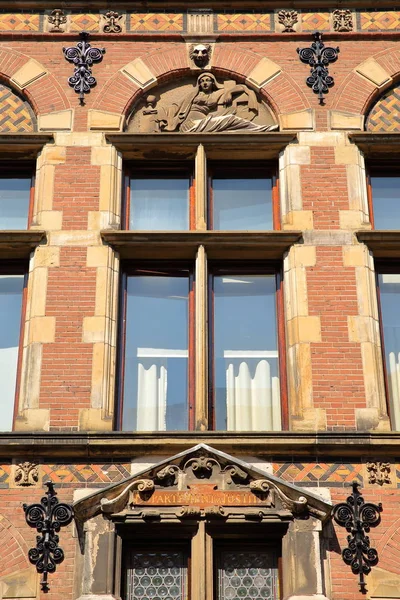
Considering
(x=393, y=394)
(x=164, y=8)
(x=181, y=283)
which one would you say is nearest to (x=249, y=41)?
(x=164, y=8)

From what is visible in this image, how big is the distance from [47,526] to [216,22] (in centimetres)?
709

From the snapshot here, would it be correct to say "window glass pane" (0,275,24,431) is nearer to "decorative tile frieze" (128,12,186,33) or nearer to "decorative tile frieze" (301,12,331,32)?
"decorative tile frieze" (128,12,186,33)

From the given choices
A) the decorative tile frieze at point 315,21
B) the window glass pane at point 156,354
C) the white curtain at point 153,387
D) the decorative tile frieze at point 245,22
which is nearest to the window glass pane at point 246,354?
the window glass pane at point 156,354

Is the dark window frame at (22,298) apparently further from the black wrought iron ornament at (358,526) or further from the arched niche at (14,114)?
the black wrought iron ornament at (358,526)

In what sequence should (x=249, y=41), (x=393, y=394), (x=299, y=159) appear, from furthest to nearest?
(x=249, y=41) → (x=299, y=159) → (x=393, y=394)

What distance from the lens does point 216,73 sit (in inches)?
572

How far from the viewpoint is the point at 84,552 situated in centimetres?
1109

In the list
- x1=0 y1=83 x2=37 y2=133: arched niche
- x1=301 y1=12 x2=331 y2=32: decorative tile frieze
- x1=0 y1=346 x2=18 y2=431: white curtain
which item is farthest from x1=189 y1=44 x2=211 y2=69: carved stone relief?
x1=0 y1=346 x2=18 y2=431: white curtain

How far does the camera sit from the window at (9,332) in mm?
12625

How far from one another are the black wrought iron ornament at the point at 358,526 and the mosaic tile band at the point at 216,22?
6.38m

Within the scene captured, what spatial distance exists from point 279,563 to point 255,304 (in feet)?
10.7

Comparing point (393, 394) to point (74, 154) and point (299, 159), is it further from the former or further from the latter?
point (74, 154)

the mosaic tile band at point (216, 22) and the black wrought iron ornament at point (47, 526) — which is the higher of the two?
the mosaic tile band at point (216, 22)

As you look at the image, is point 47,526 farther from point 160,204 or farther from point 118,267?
point 160,204
